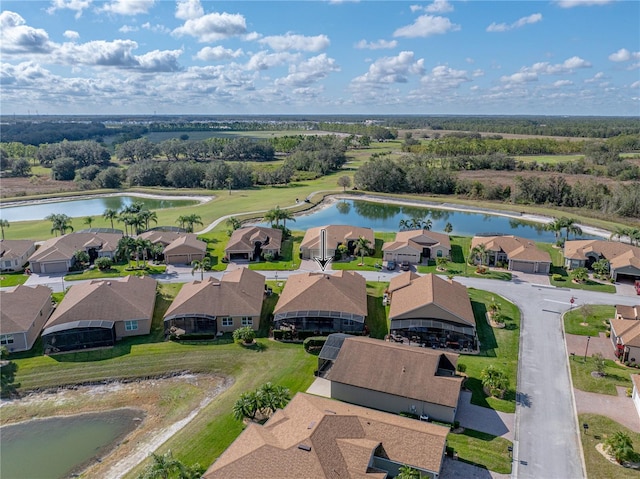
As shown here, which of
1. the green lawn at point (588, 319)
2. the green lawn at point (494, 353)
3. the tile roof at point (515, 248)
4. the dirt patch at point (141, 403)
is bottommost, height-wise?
the dirt patch at point (141, 403)

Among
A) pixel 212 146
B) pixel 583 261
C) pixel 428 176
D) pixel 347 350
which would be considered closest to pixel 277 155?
pixel 212 146

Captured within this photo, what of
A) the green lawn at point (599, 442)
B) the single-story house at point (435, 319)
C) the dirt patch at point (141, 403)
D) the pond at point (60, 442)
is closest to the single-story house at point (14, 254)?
the dirt patch at point (141, 403)

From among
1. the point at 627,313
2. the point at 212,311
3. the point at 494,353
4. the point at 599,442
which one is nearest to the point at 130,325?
the point at 212,311

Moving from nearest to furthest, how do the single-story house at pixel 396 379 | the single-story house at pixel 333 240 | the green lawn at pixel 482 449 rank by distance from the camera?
the green lawn at pixel 482 449 < the single-story house at pixel 396 379 < the single-story house at pixel 333 240

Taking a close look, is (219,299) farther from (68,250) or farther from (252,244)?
(68,250)

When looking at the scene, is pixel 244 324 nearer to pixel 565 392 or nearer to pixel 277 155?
pixel 565 392

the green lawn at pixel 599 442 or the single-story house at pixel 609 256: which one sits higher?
the single-story house at pixel 609 256

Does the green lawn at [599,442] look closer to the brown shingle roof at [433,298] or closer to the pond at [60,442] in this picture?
the brown shingle roof at [433,298]
